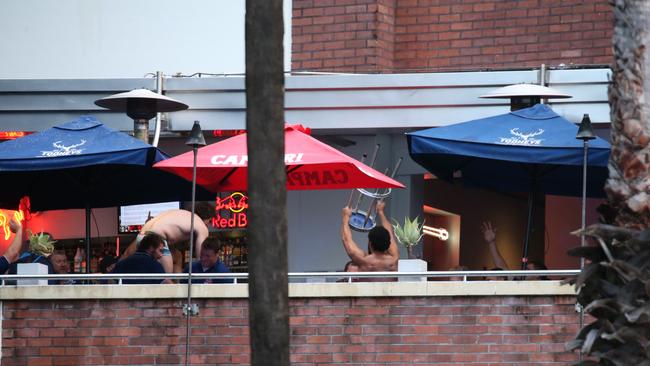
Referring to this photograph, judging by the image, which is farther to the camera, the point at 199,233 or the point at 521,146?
the point at 199,233

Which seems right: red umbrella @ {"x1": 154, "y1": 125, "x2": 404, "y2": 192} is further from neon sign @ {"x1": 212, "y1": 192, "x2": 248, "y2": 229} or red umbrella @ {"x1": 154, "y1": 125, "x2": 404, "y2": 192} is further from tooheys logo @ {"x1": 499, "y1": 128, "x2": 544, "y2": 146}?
neon sign @ {"x1": 212, "y1": 192, "x2": 248, "y2": 229}

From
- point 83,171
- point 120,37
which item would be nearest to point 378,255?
point 83,171

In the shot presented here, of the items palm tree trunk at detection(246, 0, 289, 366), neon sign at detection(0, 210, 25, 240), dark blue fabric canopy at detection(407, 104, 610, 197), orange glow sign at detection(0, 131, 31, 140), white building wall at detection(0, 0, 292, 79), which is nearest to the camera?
palm tree trunk at detection(246, 0, 289, 366)

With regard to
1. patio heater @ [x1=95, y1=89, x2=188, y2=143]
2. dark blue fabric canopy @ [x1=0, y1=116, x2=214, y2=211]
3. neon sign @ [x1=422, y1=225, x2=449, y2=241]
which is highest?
patio heater @ [x1=95, y1=89, x2=188, y2=143]

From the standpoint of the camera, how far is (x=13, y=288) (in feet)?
36.8

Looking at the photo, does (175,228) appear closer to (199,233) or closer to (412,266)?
(199,233)

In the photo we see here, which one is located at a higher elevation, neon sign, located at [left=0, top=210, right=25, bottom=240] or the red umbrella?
the red umbrella

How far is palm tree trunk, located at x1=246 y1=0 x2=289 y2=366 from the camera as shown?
692 cm

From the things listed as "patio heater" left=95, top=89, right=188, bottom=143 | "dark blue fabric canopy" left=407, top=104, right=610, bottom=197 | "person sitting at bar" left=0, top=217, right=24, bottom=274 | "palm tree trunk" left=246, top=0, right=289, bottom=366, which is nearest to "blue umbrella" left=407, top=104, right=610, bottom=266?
"dark blue fabric canopy" left=407, top=104, right=610, bottom=197

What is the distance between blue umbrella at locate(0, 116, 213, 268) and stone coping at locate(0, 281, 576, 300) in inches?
46.3

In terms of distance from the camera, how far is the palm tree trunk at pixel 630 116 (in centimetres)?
826

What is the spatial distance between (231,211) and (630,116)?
308 inches

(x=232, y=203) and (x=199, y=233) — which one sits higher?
(x=232, y=203)

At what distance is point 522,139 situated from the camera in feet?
37.8
